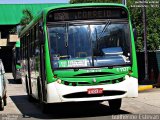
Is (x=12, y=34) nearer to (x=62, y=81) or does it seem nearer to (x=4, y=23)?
(x=4, y=23)

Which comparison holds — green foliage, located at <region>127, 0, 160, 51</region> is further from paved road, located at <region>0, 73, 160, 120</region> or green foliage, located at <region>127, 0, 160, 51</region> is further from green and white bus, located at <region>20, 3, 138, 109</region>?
green and white bus, located at <region>20, 3, 138, 109</region>

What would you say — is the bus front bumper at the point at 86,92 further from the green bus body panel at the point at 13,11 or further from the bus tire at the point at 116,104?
the green bus body panel at the point at 13,11

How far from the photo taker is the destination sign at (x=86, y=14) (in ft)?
43.1

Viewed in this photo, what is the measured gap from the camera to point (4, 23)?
6538cm

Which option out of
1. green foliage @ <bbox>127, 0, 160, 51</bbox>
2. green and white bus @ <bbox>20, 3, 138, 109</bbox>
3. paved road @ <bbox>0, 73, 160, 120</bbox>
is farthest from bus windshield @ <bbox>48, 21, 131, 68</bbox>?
green foliage @ <bbox>127, 0, 160, 51</bbox>

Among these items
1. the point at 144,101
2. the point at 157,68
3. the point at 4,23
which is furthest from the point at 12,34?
the point at 144,101

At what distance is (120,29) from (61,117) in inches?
117

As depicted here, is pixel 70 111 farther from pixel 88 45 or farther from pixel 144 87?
Answer: pixel 144 87

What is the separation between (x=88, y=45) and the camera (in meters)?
12.9

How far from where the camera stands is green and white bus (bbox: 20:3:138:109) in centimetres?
1266

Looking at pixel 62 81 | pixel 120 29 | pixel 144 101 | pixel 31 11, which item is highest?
pixel 31 11

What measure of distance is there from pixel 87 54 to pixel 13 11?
54.3m

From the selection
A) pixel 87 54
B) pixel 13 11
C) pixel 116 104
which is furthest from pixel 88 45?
pixel 13 11

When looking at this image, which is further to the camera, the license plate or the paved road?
the paved road
